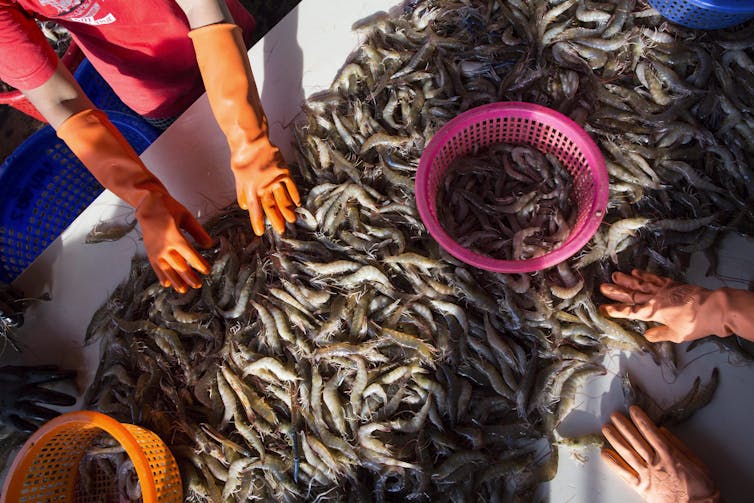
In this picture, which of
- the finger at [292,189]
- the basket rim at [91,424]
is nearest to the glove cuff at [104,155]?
the finger at [292,189]

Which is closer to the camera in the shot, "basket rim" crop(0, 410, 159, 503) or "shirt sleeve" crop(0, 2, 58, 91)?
"basket rim" crop(0, 410, 159, 503)

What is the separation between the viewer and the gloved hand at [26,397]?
Answer: 327 cm

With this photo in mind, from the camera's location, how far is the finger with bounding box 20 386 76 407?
3277 mm

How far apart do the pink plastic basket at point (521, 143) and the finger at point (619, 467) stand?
107 cm

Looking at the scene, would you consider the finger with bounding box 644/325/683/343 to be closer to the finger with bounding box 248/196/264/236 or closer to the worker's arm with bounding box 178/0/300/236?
the worker's arm with bounding box 178/0/300/236

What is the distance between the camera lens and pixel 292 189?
124 inches

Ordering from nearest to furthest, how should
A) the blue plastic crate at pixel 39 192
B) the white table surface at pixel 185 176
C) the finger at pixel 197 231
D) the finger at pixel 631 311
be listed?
the finger at pixel 631 311
the finger at pixel 197 231
the white table surface at pixel 185 176
the blue plastic crate at pixel 39 192

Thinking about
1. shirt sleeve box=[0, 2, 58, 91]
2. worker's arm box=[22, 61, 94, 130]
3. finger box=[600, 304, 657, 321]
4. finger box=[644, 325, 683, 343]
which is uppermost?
shirt sleeve box=[0, 2, 58, 91]

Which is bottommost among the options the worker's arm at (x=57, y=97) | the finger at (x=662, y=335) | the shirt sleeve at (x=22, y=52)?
the finger at (x=662, y=335)

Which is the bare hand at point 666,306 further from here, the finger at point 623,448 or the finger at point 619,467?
the finger at point 619,467

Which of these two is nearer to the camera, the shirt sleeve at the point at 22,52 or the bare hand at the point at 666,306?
the bare hand at the point at 666,306

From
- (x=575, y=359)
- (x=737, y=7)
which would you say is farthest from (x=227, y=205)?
(x=737, y=7)

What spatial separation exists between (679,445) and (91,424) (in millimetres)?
2940

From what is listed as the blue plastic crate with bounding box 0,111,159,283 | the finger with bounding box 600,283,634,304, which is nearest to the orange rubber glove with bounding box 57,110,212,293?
the blue plastic crate with bounding box 0,111,159,283
